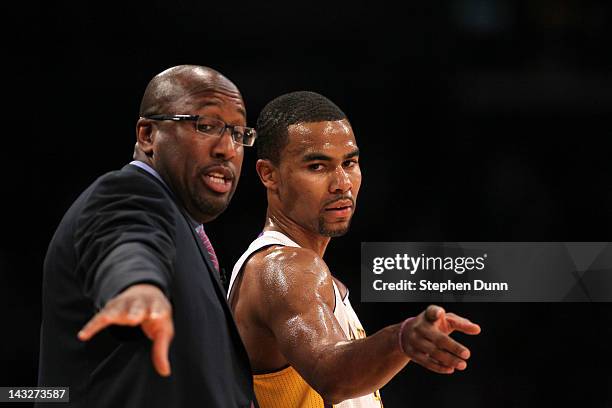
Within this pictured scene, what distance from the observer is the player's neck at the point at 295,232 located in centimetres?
210

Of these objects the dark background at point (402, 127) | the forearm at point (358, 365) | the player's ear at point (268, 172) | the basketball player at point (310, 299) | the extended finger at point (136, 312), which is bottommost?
the extended finger at point (136, 312)

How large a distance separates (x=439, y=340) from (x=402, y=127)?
2335mm

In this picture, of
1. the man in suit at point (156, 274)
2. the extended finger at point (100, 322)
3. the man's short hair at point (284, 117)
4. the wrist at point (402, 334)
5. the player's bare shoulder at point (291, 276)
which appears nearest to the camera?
the extended finger at point (100, 322)

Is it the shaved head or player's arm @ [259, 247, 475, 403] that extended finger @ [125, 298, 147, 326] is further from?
the shaved head

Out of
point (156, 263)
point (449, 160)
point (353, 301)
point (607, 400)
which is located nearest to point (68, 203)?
point (353, 301)

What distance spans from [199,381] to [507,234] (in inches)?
92.0

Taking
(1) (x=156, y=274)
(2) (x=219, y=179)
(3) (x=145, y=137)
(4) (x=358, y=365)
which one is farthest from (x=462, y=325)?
(3) (x=145, y=137)

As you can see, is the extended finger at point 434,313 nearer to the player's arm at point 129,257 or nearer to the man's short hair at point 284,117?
the player's arm at point 129,257

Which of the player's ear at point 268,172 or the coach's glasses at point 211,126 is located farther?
the player's ear at point 268,172

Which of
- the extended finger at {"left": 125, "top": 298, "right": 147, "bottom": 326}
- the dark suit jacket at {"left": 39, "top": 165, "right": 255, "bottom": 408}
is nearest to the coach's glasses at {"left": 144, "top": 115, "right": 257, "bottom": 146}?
the dark suit jacket at {"left": 39, "top": 165, "right": 255, "bottom": 408}

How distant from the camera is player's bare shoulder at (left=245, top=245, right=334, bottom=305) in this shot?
66.2 inches

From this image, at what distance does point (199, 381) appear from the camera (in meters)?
1.35

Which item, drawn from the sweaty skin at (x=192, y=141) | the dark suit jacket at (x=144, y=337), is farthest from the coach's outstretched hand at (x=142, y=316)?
the sweaty skin at (x=192, y=141)

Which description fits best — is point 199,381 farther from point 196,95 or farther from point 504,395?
point 504,395
